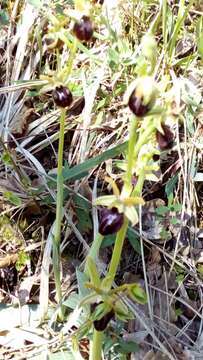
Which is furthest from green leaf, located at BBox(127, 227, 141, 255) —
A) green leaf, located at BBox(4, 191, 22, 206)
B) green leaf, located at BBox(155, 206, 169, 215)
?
green leaf, located at BBox(4, 191, 22, 206)

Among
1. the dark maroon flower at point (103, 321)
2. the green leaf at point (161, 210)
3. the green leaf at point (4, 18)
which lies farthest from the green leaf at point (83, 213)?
the green leaf at point (4, 18)

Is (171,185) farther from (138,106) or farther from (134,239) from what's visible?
A: (138,106)

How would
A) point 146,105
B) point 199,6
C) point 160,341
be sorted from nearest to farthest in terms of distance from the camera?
point 146,105 → point 160,341 → point 199,6

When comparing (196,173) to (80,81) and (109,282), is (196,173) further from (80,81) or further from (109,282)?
(109,282)

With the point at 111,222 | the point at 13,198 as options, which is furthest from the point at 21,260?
the point at 111,222

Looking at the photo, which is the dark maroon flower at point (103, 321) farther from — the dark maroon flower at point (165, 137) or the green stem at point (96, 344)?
the dark maroon flower at point (165, 137)

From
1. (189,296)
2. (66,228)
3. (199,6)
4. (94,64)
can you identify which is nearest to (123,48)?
(94,64)
